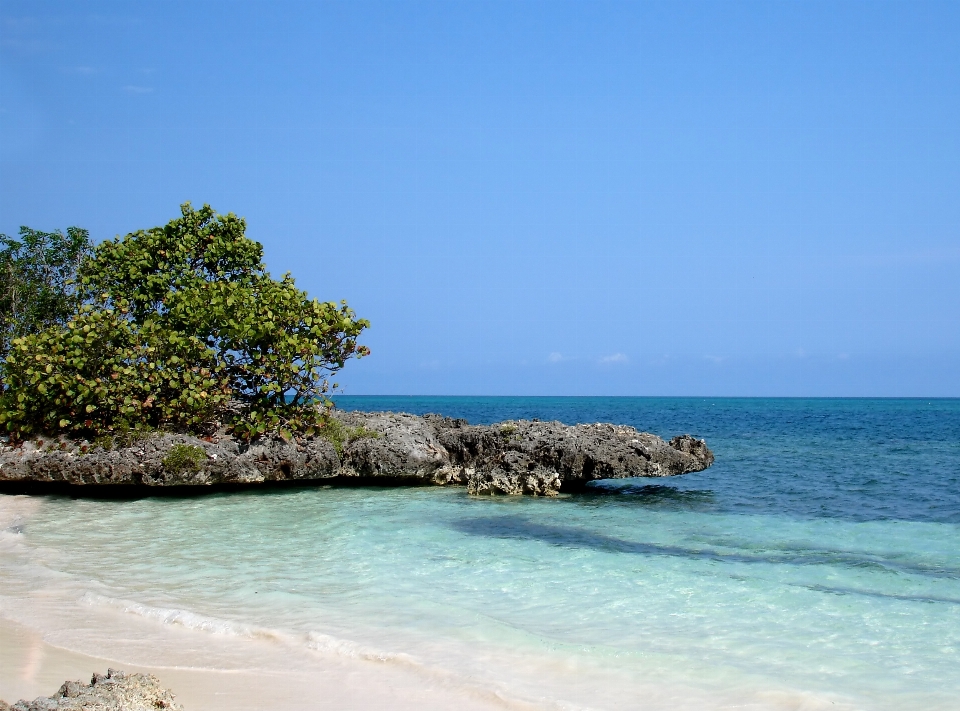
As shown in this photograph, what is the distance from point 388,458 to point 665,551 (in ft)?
22.5

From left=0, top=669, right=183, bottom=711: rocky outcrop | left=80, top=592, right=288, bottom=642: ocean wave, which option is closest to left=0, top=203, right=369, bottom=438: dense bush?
left=80, top=592, right=288, bottom=642: ocean wave

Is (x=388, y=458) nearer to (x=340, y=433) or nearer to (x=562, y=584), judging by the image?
(x=340, y=433)

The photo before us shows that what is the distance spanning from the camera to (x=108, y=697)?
14.1 feet

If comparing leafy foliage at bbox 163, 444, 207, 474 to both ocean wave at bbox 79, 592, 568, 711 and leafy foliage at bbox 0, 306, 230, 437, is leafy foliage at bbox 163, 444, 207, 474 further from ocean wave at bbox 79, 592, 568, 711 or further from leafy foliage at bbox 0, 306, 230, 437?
ocean wave at bbox 79, 592, 568, 711

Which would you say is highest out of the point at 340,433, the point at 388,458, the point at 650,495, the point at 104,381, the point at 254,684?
the point at 104,381

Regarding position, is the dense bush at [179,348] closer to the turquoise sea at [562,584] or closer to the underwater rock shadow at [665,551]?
the turquoise sea at [562,584]

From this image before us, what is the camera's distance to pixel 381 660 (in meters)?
6.23

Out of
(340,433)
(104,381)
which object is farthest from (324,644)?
(104,381)

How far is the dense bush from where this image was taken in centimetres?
1479

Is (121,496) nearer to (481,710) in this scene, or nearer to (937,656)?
(481,710)

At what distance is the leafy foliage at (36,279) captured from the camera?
21625 millimetres

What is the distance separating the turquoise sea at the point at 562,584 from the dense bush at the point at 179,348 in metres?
1.77

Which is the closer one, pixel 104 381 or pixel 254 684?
pixel 254 684

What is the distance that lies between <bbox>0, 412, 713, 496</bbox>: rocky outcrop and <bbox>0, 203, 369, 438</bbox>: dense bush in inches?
22.8
